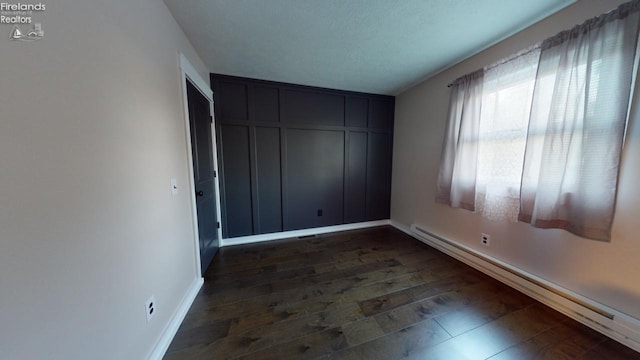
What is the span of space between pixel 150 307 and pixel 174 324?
35 cm

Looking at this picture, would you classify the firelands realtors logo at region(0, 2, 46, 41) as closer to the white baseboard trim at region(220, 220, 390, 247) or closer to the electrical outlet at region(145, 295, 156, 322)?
the electrical outlet at region(145, 295, 156, 322)

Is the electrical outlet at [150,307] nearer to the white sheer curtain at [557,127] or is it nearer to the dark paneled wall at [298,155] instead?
the dark paneled wall at [298,155]

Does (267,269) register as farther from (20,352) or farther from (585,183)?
(585,183)

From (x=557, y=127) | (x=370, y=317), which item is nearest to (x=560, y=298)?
(x=557, y=127)


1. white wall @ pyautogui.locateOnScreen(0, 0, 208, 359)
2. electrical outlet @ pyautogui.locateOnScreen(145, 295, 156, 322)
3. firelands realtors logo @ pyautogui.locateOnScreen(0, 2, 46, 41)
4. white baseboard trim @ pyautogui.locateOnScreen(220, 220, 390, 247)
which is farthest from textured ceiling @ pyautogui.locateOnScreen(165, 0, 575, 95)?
white baseboard trim @ pyautogui.locateOnScreen(220, 220, 390, 247)

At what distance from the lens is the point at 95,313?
2.78ft

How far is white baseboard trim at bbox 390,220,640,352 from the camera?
129 centimetres

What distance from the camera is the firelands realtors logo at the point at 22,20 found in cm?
60

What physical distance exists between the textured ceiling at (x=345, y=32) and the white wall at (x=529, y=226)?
0.15 m

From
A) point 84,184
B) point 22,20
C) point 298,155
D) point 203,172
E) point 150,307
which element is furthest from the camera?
point 298,155

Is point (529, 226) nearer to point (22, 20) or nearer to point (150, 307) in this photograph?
point (150, 307)

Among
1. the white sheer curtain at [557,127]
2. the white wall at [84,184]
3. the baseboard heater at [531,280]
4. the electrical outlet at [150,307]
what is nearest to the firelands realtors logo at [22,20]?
the white wall at [84,184]

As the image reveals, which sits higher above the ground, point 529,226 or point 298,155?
point 298,155

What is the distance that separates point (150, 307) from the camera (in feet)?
4.00
